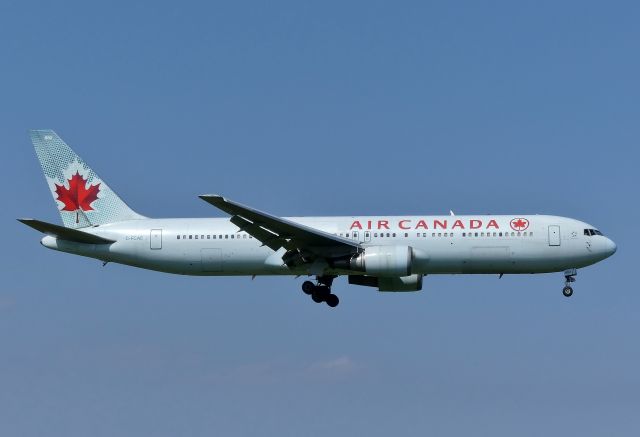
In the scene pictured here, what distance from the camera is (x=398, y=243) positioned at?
4922cm

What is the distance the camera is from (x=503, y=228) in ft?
161

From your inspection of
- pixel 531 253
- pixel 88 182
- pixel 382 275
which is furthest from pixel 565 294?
pixel 88 182

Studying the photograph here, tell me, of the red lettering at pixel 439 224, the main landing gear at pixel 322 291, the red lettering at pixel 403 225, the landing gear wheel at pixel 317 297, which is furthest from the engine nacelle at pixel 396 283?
the red lettering at pixel 439 224

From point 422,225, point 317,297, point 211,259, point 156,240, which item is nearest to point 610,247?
point 422,225

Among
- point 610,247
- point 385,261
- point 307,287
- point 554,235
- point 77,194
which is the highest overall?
point 77,194

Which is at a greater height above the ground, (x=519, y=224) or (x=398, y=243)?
(x=519, y=224)

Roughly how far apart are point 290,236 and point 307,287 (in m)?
3.92

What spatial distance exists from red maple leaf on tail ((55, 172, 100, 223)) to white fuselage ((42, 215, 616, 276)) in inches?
111

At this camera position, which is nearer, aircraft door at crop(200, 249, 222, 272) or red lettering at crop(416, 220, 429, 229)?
red lettering at crop(416, 220, 429, 229)

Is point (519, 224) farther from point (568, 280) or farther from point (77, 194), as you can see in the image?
point (77, 194)

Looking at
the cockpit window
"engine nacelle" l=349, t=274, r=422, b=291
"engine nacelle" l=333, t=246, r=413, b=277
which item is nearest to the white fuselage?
the cockpit window

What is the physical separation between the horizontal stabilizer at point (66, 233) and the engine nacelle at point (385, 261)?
11.7m

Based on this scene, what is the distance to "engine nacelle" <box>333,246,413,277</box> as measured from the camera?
157 feet

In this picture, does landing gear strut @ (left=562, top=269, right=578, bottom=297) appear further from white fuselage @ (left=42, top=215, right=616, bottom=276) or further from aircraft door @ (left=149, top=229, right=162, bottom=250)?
aircraft door @ (left=149, top=229, right=162, bottom=250)
